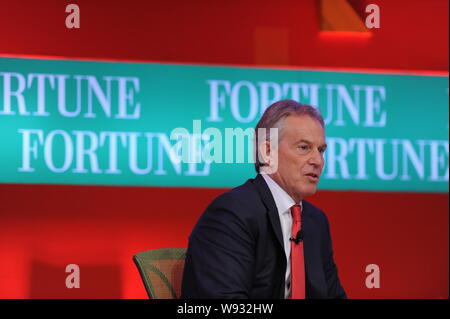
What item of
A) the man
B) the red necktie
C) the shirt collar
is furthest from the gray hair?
the red necktie

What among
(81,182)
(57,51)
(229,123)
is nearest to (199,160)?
(229,123)

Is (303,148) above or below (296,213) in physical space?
above

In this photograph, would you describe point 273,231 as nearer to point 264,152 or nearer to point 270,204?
point 270,204

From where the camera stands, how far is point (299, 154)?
2.50m

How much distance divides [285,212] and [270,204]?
92mm

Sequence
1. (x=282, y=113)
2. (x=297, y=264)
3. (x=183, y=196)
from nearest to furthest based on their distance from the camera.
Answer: (x=297, y=264)
(x=282, y=113)
(x=183, y=196)

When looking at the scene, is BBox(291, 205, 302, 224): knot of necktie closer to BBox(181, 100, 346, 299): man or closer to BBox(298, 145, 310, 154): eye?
BBox(181, 100, 346, 299): man

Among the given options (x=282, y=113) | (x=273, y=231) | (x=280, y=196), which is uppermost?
(x=282, y=113)

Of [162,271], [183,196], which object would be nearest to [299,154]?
[162,271]

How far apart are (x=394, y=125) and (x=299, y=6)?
0.89m

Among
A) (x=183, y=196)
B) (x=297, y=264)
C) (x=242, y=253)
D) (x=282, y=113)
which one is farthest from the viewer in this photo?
(x=183, y=196)

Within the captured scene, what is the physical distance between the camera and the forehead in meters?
2.47

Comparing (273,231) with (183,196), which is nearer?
(273,231)

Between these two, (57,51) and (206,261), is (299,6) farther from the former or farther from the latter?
(206,261)
